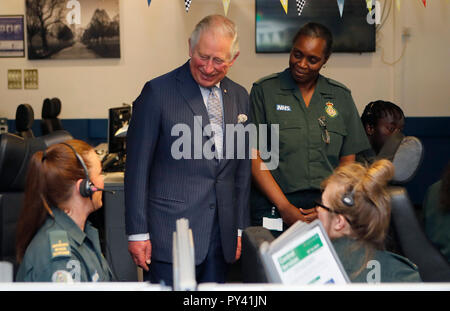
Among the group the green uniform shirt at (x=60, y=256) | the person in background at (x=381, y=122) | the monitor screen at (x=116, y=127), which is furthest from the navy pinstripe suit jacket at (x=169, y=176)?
the monitor screen at (x=116, y=127)

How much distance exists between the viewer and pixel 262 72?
6137mm

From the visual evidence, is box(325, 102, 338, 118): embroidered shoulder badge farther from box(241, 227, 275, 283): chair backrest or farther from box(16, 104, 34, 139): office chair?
box(16, 104, 34, 139): office chair

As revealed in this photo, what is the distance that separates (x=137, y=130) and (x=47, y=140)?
0.68 meters

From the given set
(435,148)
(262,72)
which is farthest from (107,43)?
(435,148)

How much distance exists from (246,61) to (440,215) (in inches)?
166

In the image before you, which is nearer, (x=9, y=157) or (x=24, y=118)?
(x=9, y=157)

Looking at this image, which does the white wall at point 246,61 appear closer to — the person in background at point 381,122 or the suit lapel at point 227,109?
the person in background at point 381,122

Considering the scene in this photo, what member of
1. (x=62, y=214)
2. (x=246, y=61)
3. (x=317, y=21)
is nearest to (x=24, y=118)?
(x=246, y=61)

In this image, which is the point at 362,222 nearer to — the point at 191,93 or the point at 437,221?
the point at 437,221

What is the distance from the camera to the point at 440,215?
2148 millimetres

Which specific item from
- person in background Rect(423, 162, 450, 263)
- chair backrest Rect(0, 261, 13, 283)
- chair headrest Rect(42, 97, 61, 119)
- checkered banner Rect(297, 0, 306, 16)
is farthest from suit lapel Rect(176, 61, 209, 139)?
chair headrest Rect(42, 97, 61, 119)

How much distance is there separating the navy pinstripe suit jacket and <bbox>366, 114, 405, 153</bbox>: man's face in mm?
1156
